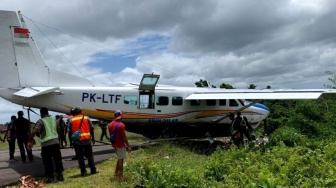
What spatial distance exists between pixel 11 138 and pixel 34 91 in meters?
1.97

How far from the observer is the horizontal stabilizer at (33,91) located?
44.1 feet

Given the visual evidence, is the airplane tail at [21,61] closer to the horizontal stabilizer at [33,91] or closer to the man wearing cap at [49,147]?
the horizontal stabilizer at [33,91]

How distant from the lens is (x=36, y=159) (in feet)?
43.3

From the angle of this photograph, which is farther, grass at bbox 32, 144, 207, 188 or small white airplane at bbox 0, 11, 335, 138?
small white airplane at bbox 0, 11, 335, 138

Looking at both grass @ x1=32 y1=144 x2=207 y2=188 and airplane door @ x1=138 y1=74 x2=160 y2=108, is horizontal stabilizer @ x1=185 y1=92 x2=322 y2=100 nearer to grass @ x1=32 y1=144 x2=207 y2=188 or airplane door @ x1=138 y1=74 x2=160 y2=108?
airplane door @ x1=138 y1=74 x2=160 y2=108

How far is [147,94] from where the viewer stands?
15.8 m

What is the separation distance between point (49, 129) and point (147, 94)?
691cm

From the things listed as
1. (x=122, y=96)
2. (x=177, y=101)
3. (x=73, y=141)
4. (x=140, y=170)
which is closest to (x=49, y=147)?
(x=73, y=141)

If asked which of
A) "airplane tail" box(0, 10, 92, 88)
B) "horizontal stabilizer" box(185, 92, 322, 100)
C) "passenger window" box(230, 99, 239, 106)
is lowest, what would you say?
"passenger window" box(230, 99, 239, 106)

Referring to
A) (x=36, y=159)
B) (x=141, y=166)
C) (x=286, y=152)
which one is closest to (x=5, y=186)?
(x=141, y=166)

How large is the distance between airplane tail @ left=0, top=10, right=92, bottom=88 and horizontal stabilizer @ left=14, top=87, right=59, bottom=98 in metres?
0.44

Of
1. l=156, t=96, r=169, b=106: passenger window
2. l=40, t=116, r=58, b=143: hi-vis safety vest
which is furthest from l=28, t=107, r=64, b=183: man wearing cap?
l=156, t=96, r=169, b=106: passenger window

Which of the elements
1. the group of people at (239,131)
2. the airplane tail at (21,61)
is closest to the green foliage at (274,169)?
the group of people at (239,131)

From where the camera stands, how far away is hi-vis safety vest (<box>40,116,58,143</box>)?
919cm
